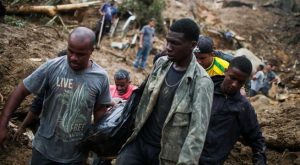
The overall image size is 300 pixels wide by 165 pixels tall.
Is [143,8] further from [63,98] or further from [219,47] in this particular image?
[63,98]

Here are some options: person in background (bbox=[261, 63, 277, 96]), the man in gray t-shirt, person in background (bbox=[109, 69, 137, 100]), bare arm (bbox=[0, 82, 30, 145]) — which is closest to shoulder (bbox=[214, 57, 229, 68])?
person in background (bbox=[109, 69, 137, 100])

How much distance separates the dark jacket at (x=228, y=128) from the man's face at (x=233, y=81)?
0.18 ft

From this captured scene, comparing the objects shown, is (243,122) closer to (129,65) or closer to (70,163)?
(70,163)

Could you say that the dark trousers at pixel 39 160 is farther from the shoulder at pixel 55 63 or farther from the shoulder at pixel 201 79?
the shoulder at pixel 201 79

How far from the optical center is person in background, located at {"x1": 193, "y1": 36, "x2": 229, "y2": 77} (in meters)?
4.30

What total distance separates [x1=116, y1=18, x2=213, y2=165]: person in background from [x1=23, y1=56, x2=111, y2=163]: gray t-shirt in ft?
1.37

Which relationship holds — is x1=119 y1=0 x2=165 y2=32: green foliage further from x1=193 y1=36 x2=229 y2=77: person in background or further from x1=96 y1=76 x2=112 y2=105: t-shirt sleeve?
x1=96 y1=76 x2=112 y2=105: t-shirt sleeve

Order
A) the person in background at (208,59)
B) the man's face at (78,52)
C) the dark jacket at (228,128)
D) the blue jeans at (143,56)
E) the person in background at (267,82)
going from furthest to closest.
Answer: the blue jeans at (143,56)
the person in background at (267,82)
the person in background at (208,59)
the dark jacket at (228,128)
the man's face at (78,52)

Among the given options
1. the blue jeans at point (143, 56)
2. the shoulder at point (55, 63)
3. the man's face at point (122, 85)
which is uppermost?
→ the shoulder at point (55, 63)

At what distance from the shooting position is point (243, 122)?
129 inches

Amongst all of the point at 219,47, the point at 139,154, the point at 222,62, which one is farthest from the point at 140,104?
the point at 219,47

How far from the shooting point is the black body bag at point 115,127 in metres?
3.22

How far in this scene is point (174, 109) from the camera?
2840mm

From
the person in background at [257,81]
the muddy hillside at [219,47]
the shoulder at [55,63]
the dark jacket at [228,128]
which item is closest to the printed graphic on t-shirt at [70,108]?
the shoulder at [55,63]
